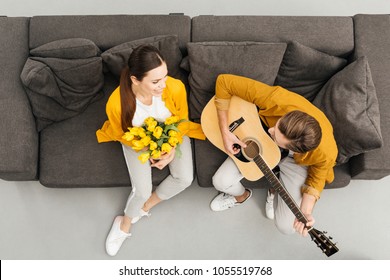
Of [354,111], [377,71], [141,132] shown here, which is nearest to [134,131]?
[141,132]

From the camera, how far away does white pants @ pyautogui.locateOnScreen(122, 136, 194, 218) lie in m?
2.19

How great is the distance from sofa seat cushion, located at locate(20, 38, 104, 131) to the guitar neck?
104 cm

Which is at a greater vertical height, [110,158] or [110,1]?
[110,1]

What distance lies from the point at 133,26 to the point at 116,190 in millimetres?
1056

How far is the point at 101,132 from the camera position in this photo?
7.34ft

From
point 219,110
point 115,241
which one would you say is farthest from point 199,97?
point 115,241

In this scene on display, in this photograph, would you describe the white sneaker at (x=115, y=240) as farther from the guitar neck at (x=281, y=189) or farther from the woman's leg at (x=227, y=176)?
the guitar neck at (x=281, y=189)

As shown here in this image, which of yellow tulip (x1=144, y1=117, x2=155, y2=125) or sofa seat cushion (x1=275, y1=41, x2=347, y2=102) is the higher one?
sofa seat cushion (x1=275, y1=41, x2=347, y2=102)

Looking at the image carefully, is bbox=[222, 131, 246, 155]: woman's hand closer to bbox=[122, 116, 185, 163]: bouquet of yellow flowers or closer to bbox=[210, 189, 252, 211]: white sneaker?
bbox=[122, 116, 185, 163]: bouquet of yellow flowers

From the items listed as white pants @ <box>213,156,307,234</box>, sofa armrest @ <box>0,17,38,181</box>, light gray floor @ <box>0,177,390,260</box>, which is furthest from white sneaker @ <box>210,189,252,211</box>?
sofa armrest @ <box>0,17,38,181</box>

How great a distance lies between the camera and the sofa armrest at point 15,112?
83.9 inches

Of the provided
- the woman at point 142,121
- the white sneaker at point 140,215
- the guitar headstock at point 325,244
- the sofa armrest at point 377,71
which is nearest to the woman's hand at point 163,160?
the woman at point 142,121

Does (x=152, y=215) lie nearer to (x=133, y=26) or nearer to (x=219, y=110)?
(x=219, y=110)

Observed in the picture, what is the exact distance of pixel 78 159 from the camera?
2287mm
